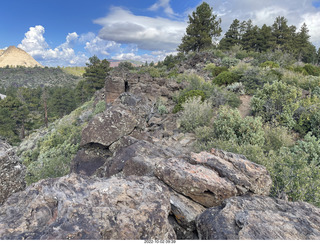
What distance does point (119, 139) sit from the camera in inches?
277

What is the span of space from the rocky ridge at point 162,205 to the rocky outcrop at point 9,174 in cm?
79

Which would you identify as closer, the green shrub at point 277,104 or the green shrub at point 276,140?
the green shrub at point 276,140

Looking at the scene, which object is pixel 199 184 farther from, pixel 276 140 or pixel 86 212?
pixel 276 140

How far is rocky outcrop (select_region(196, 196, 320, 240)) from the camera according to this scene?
272cm

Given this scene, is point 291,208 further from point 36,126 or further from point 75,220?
point 36,126

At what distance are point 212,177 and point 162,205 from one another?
5.14ft

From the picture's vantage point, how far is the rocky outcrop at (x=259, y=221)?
8.91 ft

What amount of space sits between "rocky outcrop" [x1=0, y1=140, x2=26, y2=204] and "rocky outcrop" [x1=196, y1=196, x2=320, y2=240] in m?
3.91

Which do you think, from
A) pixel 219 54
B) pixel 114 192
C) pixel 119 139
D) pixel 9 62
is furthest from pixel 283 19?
pixel 9 62

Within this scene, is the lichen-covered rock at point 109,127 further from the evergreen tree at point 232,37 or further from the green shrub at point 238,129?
the evergreen tree at point 232,37

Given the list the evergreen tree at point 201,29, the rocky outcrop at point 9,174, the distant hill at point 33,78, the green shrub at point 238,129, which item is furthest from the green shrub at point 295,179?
the distant hill at point 33,78

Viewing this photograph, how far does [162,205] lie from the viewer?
3.04m

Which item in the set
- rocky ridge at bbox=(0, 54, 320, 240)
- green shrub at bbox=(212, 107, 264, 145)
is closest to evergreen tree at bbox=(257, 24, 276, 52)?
green shrub at bbox=(212, 107, 264, 145)

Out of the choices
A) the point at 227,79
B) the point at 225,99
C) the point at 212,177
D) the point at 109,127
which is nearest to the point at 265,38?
the point at 227,79
